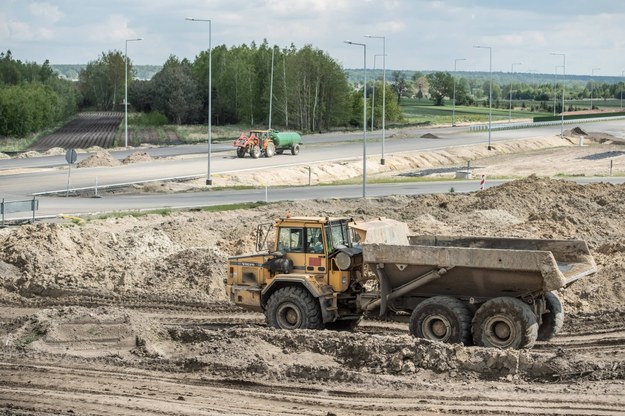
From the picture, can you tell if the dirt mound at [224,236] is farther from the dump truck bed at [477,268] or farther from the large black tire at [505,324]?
the large black tire at [505,324]

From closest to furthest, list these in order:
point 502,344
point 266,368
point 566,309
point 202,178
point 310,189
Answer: point 266,368 → point 502,344 → point 566,309 → point 310,189 → point 202,178

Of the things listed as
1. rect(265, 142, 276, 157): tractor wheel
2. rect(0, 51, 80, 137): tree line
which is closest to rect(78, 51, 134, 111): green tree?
rect(0, 51, 80, 137): tree line

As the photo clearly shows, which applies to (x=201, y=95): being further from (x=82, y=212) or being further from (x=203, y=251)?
(x=203, y=251)

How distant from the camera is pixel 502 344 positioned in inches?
677

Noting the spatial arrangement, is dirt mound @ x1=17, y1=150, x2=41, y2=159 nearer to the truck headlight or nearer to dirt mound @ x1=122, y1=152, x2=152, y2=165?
dirt mound @ x1=122, y1=152, x2=152, y2=165

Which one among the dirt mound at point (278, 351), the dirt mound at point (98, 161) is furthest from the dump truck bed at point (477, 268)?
the dirt mound at point (98, 161)

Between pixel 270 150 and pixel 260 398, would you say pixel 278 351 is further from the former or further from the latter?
pixel 270 150

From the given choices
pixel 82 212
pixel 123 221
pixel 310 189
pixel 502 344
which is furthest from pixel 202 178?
pixel 502 344

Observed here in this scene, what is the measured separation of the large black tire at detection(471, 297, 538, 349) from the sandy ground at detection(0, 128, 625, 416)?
605 millimetres

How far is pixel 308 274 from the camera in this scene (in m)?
18.8

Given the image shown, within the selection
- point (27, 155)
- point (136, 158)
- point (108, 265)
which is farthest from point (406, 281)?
point (27, 155)

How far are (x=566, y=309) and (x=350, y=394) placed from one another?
9038 millimetres

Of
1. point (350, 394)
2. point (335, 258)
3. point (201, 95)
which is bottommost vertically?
point (350, 394)

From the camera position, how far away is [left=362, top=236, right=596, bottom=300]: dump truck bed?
55.4ft
